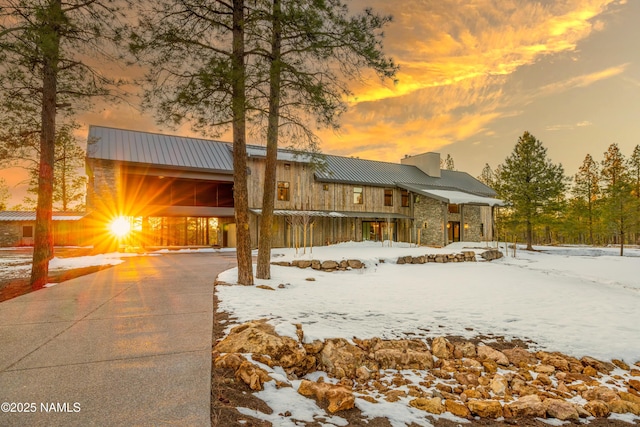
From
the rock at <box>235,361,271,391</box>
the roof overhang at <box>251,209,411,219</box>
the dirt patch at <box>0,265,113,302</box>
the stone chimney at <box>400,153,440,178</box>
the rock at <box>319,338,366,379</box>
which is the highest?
the stone chimney at <box>400,153,440,178</box>

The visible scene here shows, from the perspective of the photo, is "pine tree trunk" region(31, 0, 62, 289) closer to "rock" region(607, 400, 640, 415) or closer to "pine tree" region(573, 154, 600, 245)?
"rock" region(607, 400, 640, 415)

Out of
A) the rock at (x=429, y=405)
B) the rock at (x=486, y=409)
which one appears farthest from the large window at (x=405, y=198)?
the rock at (x=429, y=405)

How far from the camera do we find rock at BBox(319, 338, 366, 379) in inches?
179

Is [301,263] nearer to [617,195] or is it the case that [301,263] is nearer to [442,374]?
[442,374]

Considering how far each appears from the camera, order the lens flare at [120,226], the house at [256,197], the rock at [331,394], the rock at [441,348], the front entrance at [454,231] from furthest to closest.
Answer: the front entrance at [454,231]
the house at [256,197]
the lens flare at [120,226]
the rock at [441,348]
the rock at [331,394]

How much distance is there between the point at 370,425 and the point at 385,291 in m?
6.86

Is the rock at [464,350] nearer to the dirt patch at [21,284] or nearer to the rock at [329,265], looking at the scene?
the rock at [329,265]

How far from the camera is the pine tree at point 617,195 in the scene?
94.1ft

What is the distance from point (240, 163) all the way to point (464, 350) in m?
6.63

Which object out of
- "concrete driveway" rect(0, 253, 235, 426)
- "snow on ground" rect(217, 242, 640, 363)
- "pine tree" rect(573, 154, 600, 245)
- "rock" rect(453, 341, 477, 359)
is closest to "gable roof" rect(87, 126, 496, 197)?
"snow on ground" rect(217, 242, 640, 363)

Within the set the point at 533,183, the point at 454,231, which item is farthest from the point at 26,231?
the point at 533,183

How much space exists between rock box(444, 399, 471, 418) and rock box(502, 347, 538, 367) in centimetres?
209

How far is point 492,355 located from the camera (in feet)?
17.8

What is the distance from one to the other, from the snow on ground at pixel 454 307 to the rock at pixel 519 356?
0.56 meters
